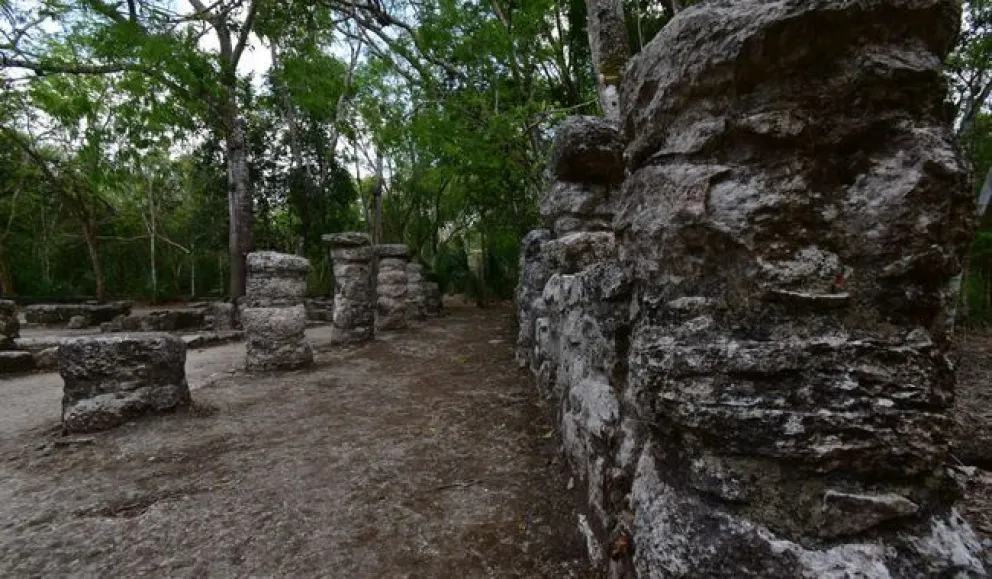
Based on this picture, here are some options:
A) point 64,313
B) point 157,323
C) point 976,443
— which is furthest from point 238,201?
A: point 976,443

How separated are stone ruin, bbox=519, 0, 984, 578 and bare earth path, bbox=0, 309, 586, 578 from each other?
1.15m

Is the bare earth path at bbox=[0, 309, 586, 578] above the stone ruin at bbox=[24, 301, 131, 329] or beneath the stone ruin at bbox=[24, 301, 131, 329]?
beneath

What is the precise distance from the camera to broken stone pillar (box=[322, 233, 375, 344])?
822cm

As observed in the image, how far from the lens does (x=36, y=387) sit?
5.96 meters

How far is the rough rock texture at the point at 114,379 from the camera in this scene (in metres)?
4.02

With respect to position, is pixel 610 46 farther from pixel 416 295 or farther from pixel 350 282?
pixel 416 295

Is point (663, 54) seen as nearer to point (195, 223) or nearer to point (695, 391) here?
point (695, 391)

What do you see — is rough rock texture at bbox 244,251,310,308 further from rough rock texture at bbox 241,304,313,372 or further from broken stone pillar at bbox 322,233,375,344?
broken stone pillar at bbox 322,233,375,344

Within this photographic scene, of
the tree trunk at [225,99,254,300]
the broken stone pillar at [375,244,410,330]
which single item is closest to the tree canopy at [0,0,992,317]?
the tree trunk at [225,99,254,300]

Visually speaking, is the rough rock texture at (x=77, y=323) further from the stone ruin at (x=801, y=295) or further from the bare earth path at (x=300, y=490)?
the stone ruin at (x=801, y=295)

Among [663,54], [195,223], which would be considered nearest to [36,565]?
[663,54]

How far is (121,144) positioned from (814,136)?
15705 millimetres

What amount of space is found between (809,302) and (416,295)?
12.4m

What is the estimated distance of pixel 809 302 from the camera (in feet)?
3.60
